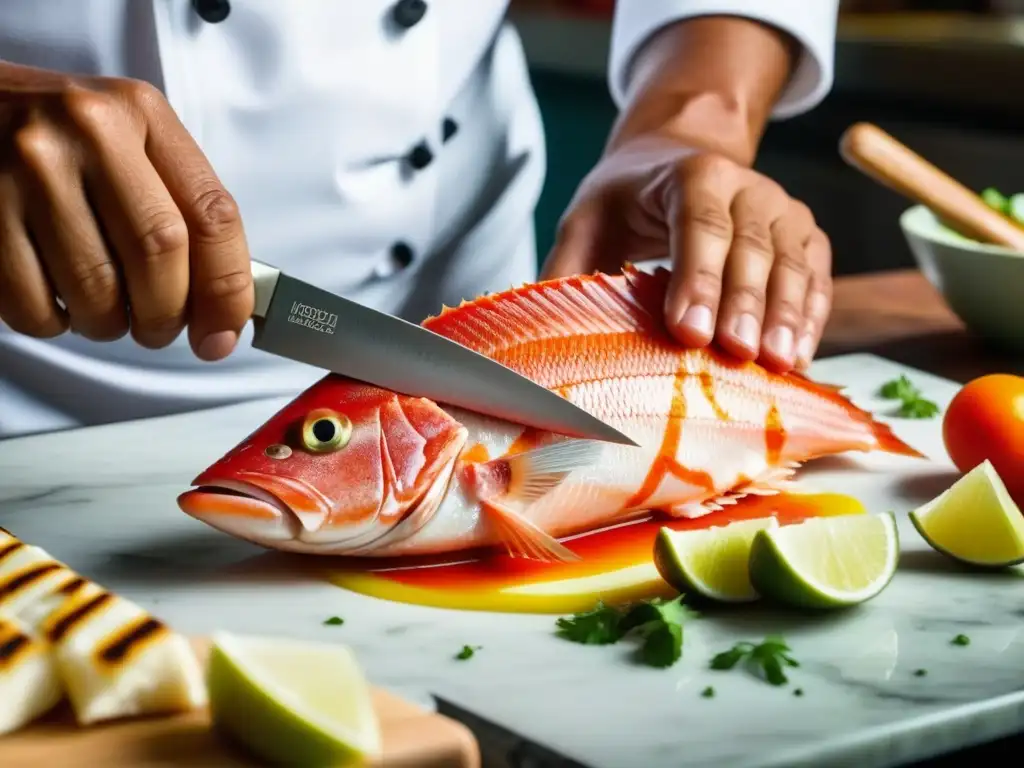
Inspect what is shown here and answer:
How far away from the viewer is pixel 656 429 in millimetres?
1638

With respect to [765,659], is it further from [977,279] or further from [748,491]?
[977,279]

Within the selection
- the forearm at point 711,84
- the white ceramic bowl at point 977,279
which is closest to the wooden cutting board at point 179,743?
the forearm at point 711,84

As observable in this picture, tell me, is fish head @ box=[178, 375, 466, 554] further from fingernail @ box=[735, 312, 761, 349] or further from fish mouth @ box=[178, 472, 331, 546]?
fingernail @ box=[735, 312, 761, 349]

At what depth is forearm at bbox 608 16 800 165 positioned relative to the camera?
226 cm

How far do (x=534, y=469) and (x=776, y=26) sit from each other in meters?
1.21

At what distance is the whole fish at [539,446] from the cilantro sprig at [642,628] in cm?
17

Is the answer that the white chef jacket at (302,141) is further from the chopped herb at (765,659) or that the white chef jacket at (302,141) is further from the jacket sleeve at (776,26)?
the chopped herb at (765,659)

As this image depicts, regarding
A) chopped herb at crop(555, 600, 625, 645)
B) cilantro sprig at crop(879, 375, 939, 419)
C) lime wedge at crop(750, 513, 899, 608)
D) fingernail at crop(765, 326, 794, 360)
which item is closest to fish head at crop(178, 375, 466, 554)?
chopped herb at crop(555, 600, 625, 645)

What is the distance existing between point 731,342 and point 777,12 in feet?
2.96

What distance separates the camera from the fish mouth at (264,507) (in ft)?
4.76

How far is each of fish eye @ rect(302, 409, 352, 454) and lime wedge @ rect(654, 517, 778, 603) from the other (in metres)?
0.34

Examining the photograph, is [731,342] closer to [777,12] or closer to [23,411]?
[777,12]

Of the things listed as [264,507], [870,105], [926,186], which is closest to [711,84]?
[926,186]

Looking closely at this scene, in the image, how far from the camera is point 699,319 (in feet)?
5.51
